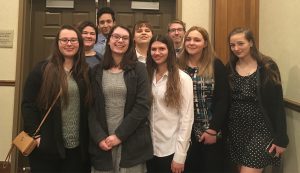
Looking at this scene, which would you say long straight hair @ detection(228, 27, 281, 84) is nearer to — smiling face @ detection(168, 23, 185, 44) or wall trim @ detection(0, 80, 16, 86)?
smiling face @ detection(168, 23, 185, 44)

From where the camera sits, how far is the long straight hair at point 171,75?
1.96 m

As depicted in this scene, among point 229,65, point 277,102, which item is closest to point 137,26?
point 229,65

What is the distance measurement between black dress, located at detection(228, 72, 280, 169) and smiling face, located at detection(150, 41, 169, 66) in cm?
61

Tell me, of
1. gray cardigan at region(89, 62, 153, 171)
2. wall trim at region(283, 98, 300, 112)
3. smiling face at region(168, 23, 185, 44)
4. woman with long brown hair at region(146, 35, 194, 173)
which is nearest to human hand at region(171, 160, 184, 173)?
woman with long brown hair at region(146, 35, 194, 173)

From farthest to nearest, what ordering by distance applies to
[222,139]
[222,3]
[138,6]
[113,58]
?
[138,6] < [222,3] < [222,139] < [113,58]

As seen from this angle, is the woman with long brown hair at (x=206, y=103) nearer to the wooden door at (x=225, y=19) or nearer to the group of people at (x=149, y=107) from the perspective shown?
the group of people at (x=149, y=107)

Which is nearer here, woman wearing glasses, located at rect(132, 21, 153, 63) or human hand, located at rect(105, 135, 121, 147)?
human hand, located at rect(105, 135, 121, 147)

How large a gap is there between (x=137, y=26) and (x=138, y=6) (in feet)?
4.61

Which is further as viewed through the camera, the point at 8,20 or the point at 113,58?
the point at 8,20

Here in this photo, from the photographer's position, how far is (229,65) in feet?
7.88

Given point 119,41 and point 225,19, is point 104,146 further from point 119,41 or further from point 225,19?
point 225,19

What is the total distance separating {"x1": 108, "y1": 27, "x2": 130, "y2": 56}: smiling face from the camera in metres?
1.97

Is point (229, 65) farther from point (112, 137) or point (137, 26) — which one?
point (112, 137)

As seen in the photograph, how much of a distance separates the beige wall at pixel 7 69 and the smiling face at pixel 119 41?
2.09m
